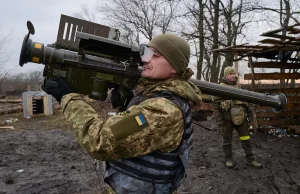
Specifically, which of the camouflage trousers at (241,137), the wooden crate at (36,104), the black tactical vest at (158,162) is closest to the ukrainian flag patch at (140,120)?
the black tactical vest at (158,162)

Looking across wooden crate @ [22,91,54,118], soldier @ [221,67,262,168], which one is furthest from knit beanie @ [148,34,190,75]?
wooden crate @ [22,91,54,118]

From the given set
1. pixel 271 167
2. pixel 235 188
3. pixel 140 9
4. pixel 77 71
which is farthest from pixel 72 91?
pixel 140 9

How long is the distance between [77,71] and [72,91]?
189 millimetres

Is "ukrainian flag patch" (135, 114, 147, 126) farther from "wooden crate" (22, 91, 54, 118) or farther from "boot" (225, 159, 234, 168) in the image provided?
"wooden crate" (22, 91, 54, 118)

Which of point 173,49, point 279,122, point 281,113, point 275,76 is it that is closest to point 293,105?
point 281,113

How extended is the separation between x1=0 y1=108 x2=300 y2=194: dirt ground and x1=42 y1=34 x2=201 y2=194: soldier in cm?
274

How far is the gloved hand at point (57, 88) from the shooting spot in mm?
1718

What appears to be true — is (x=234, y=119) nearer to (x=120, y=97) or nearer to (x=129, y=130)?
(x=120, y=97)

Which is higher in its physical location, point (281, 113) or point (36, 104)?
point (281, 113)

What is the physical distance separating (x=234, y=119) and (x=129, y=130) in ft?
15.2

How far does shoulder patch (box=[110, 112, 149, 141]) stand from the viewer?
1.39 metres

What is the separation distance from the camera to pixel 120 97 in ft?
6.71

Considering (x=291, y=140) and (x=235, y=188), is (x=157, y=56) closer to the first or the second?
(x=235, y=188)

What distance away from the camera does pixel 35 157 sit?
6.50 m
